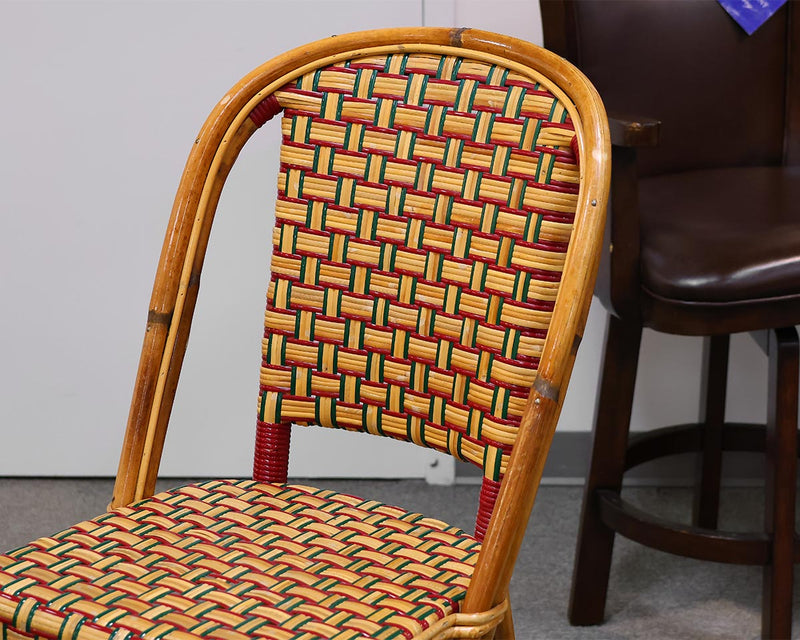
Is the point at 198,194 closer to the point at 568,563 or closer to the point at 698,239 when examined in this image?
the point at 698,239

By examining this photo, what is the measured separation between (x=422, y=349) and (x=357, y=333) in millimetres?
69

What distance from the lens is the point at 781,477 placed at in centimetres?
137

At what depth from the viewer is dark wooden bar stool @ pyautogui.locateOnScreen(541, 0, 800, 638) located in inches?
49.6

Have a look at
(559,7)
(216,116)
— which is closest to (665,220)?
(559,7)

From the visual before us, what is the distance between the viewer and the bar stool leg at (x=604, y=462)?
144 cm

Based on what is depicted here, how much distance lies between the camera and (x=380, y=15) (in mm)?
1734

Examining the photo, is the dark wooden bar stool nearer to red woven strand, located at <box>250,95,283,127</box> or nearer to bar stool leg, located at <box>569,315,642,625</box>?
bar stool leg, located at <box>569,315,642,625</box>

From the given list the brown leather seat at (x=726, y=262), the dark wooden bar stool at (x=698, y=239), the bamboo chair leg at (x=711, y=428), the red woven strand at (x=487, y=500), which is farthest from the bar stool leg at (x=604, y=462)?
the red woven strand at (x=487, y=500)

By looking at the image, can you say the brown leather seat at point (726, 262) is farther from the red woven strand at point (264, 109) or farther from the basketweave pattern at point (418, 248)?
the red woven strand at point (264, 109)

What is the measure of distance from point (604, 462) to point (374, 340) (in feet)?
1.97

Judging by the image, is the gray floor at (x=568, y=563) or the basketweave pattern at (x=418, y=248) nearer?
the basketweave pattern at (x=418, y=248)

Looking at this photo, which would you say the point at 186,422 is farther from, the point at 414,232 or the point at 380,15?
the point at 414,232

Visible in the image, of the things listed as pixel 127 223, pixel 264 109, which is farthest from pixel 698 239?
pixel 127 223

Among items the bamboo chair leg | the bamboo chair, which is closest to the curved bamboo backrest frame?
the bamboo chair
